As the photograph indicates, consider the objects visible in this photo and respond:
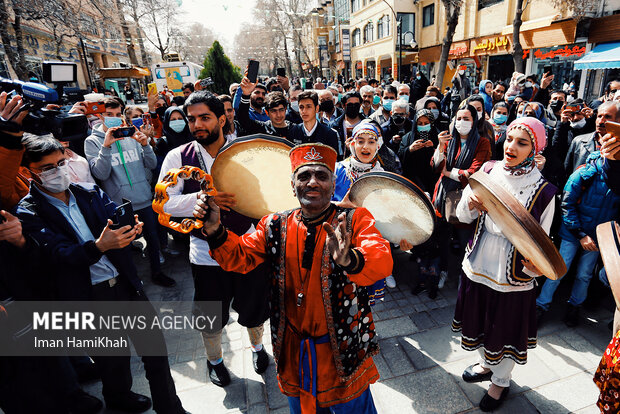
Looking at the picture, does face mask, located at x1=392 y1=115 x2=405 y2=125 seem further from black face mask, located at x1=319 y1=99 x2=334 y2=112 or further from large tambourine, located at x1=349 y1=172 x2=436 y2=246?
large tambourine, located at x1=349 y1=172 x2=436 y2=246

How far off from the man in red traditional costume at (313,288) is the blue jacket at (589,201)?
255 cm

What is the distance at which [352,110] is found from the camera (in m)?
5.96

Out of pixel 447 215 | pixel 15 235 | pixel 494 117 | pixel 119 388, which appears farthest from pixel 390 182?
pixel 494 117

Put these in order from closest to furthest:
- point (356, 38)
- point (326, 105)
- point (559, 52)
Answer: point (326, 105)
point (559, 52)
point (356, 38)

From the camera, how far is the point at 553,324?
3752mm

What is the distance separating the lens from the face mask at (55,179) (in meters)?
2.36

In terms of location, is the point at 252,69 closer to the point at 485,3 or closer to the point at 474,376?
the point at 474,376

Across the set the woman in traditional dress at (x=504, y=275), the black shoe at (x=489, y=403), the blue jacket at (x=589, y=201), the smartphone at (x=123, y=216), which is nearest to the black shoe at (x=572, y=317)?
the blue jacket at (x=589, y=201)

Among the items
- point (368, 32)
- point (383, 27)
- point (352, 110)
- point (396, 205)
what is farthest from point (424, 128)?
point (368, 32)

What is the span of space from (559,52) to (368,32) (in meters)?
21.9

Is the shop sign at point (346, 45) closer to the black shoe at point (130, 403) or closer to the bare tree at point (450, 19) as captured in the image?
the bare tree at point (450, 19)

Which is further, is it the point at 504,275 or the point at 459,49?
the point at 459,49

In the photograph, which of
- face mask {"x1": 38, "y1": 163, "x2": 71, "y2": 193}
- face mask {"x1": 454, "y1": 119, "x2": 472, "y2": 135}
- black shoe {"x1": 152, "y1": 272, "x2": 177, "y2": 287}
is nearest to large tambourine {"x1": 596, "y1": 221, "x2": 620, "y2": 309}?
face mask {"x1": 454, "y1": 119, "x2": 472, "y2": 135}

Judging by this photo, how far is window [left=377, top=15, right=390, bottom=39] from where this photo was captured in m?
30.0
